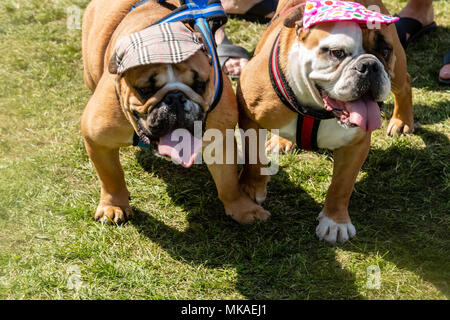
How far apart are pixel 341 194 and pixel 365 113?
73cm

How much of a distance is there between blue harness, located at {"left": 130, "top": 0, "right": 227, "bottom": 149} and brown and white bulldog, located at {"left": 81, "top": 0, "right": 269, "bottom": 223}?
89 millimetres

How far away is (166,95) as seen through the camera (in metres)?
2.67

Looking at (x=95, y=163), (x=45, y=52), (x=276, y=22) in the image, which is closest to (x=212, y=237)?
(x=95, y=163)

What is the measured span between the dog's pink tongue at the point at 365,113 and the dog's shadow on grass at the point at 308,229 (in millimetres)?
925

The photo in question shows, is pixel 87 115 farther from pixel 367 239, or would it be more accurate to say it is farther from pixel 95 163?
pixel 367 239

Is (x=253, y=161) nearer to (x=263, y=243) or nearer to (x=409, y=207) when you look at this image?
(x=263, y=243)

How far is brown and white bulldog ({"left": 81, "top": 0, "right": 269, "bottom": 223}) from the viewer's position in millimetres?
2682

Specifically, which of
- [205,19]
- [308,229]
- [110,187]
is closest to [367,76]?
[205,19]

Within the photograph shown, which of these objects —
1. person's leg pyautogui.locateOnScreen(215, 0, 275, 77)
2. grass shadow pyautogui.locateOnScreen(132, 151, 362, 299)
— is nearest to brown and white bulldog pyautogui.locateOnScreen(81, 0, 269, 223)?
grass shadow pyautogui.locateOnScreen(132, 151, 362, 299)

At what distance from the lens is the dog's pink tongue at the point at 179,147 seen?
2793 millimetres

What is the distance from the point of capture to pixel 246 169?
12.0ft

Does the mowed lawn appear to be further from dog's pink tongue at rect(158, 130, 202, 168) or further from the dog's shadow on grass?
dog's pink tongue at rect(158, 130, 202, 168)

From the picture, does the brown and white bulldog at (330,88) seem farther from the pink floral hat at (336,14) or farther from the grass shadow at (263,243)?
the grass shadow at (263,243)

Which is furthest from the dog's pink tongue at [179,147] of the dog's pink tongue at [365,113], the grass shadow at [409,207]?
the grass shadow at [409,207]
